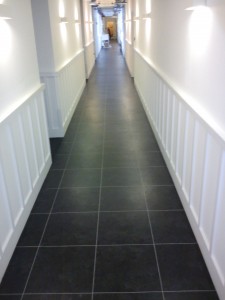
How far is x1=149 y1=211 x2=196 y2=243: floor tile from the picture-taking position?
7.56 ft

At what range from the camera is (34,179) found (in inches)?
113

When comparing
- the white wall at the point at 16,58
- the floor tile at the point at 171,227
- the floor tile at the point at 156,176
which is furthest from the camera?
the floor tile at the point at 156,176

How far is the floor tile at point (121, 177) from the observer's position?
10.3ft

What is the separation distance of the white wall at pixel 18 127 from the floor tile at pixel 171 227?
1107mm

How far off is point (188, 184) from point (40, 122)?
5.48 ft

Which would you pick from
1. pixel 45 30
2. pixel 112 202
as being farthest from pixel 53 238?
pixel 45 30

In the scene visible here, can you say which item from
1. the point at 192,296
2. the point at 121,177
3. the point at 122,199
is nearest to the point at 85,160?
the point at 121,177

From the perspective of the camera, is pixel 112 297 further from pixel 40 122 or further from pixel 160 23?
pixel 160 23

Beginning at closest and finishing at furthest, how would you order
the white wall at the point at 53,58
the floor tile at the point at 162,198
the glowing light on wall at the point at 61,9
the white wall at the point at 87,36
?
the floor tile at the point at 162,198
the white wall at the point at 53,58
the glowing light on wall at the point at 61,9
the white wall at the point at 87,36

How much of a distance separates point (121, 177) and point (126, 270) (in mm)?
1356

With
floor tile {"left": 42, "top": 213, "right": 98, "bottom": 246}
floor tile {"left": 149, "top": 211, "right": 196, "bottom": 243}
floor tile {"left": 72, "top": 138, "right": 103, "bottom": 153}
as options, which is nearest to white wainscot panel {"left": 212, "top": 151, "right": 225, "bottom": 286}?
floor tile {"left": 149, "top": 211, "right": 196, "bottom": 243}

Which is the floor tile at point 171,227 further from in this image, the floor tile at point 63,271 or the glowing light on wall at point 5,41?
the glowing light on wall at point 5,41

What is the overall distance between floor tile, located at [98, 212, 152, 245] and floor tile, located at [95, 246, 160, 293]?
82mm

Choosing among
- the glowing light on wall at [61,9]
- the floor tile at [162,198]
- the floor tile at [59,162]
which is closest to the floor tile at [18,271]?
the floor tile at [162,198]
